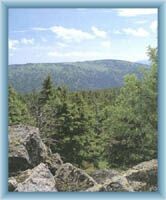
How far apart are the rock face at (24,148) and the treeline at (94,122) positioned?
6 cm

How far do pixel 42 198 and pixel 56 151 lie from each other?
424 mm

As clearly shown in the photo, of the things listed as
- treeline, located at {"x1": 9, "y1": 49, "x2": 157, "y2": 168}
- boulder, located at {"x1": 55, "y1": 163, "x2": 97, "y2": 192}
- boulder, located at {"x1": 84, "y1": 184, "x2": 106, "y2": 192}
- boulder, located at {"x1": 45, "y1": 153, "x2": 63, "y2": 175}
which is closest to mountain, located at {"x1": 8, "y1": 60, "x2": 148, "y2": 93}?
treeline, located at {"x1": 9, "y1": 49, "x2": 157, "y2": 168}

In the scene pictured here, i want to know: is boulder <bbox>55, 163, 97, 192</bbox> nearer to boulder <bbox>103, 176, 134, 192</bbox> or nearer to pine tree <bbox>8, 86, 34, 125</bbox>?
boulder <bbox>103, 176, 134, 192</bbox>

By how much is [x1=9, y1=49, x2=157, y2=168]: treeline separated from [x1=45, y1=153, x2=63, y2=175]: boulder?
0.05 metres

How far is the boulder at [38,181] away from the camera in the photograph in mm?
5488

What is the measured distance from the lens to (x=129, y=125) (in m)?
5.64

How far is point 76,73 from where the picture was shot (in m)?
5.63

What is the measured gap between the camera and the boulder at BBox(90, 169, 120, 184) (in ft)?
18.3

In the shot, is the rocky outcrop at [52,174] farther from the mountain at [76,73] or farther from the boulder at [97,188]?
the mountain at [76,73]

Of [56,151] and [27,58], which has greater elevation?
[27,58]

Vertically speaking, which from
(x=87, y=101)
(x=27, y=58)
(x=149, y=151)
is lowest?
(x=149, y=151)

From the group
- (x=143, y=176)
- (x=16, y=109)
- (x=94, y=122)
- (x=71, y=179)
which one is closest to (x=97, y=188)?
(x=71, y=179)

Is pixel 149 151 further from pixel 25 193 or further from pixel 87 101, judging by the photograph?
pixel 25 193
